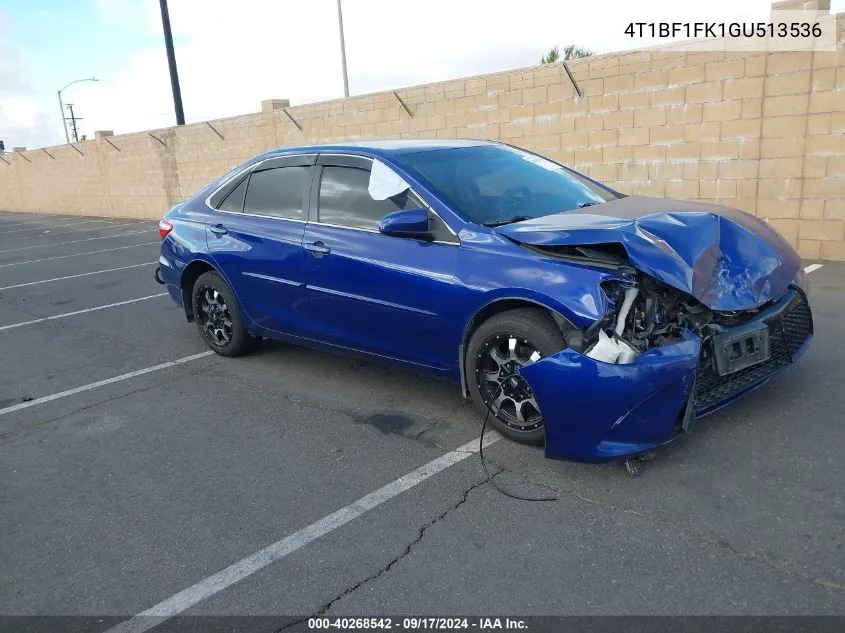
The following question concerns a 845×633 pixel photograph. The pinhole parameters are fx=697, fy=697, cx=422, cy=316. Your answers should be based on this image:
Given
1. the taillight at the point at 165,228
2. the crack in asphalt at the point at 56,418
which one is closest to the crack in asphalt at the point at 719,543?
the crack in asphalt at the point at 56,418

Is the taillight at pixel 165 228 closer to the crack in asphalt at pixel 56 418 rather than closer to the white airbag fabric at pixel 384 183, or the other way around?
the crack in asphalt at pixel 56 418

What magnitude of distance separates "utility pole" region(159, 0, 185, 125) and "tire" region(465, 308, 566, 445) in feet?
63.4

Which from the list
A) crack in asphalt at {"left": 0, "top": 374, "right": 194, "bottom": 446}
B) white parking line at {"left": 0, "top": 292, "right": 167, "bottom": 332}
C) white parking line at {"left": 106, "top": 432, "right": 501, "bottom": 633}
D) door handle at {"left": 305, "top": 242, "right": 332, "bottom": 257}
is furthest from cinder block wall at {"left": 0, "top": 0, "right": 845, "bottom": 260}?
crack in asphalt at {"left": 0, "top": 374, "right": 194, "bottom": 446}

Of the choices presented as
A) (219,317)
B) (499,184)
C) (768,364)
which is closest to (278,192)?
(219,317)

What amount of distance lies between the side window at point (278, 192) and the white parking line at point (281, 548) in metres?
2.16

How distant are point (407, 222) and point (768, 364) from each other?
216 cm

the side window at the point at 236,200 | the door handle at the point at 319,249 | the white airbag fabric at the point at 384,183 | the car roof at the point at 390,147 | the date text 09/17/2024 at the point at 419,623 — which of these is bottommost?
the date text 09/17/2024 at the point at 419,623

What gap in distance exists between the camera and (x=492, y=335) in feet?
12.3

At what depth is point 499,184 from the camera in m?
4.53

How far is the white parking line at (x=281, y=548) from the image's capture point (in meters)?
2.67

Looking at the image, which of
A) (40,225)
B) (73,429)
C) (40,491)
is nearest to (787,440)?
(40,491)

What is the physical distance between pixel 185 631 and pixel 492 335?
2010 mm

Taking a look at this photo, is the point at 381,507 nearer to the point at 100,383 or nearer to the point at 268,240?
the point at 268,240

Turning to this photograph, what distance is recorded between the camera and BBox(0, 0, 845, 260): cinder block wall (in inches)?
315
